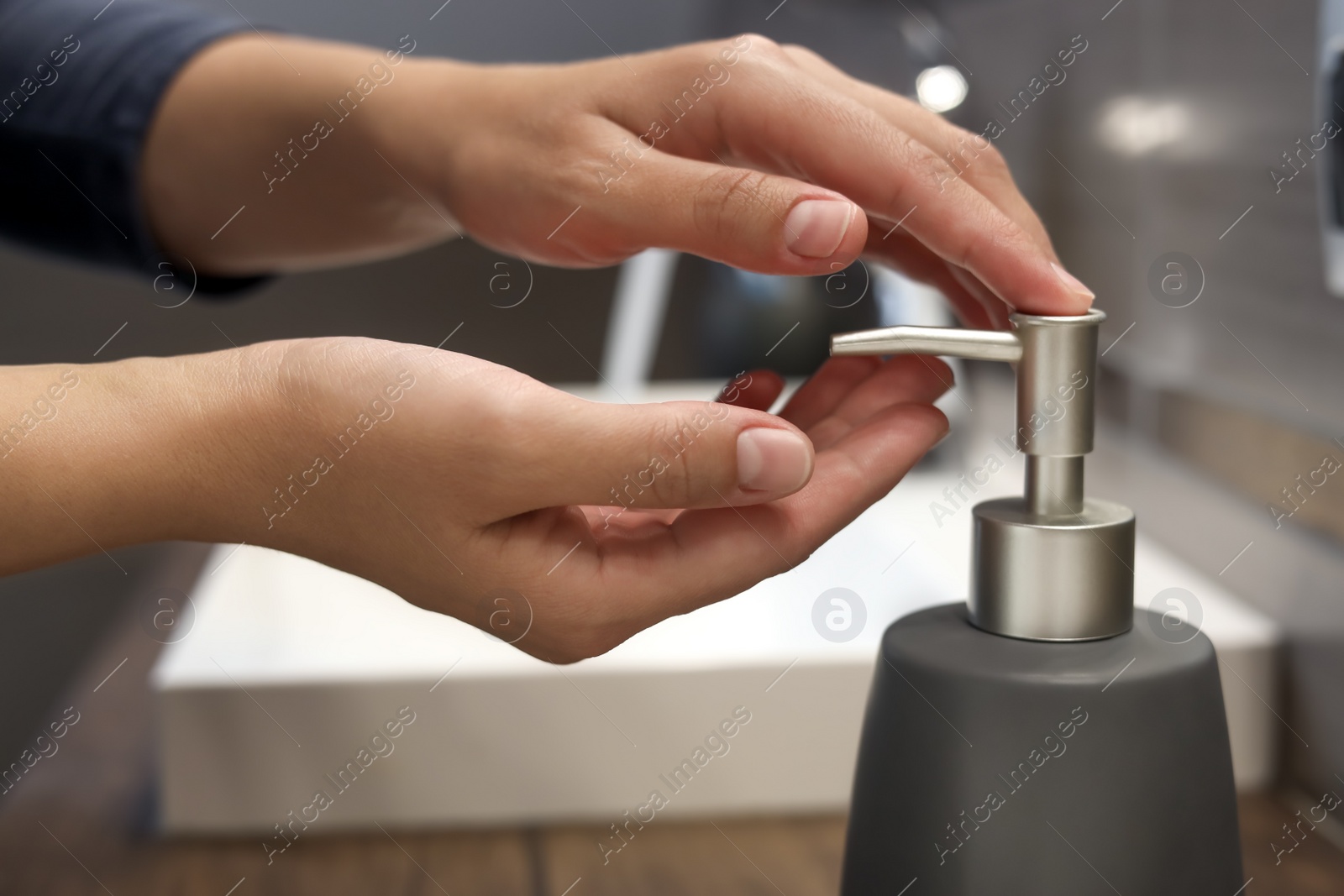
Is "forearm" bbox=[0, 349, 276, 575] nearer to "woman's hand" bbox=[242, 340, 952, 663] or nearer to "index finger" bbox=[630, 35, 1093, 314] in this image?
"woman's hand" bbox=[242, 340, 952, 663]

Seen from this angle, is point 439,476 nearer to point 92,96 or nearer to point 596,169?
point 596,169

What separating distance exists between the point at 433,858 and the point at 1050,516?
28cm

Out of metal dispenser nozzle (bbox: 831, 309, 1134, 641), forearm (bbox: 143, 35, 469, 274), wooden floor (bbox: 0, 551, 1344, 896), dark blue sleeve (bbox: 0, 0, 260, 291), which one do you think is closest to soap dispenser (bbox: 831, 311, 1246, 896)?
metal dispenser nozzle (bbox: 831, 309, 1134, 641)

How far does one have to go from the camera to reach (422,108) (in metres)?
0.47

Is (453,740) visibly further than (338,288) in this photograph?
No

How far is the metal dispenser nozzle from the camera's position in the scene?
282 millimetres

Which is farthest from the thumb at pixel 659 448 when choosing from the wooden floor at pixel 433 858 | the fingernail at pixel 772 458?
the wooden floor at pixel 433 858

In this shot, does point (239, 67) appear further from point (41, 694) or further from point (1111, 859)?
point (41, 694)

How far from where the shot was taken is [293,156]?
532mm

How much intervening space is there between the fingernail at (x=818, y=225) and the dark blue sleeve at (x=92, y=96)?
0.37m

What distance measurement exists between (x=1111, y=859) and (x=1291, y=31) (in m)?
0.34

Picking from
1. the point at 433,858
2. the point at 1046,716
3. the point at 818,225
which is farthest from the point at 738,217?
the point at 433,858

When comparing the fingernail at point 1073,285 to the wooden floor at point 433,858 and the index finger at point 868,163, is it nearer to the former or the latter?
the index finger at point 868,163

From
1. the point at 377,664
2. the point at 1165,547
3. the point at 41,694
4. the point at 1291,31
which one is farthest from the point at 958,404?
the point at 41,694
